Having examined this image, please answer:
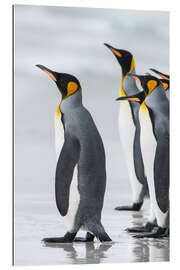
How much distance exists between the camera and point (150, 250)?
3904mm

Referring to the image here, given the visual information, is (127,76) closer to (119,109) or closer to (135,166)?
(119,109)

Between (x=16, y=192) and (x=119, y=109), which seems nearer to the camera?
(x=16, y=192)

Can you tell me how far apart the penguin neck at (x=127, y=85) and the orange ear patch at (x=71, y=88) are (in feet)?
1.06

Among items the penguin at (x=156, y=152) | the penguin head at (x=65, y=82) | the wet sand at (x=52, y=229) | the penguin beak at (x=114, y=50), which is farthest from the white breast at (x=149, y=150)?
the penguin head at (x=65, y=82)

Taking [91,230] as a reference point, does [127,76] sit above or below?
above

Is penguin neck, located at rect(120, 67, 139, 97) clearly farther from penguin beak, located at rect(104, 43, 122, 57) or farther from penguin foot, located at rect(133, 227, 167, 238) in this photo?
penguin foot, located at rect(133, 227, 167, 238)

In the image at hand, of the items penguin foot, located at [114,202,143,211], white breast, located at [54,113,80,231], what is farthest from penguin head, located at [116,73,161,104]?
penguin foot, located at [114,202,143,211]

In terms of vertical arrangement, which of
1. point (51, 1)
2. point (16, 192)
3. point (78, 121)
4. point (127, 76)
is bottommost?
point (16, 192)

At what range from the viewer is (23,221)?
3795mm

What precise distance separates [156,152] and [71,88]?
717mm

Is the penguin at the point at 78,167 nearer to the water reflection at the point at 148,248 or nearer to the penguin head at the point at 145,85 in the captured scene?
the water reflection at the point at 148,248
